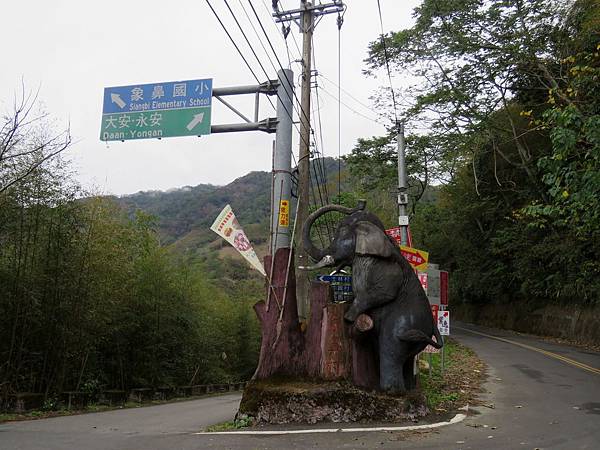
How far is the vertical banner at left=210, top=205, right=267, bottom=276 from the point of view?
7285 mm

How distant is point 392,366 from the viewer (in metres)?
7.02

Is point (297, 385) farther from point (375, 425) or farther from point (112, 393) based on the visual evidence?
point (112, 393)

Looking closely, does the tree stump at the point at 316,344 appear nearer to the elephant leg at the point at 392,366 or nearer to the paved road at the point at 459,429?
the elephant leg at the point at 392,366

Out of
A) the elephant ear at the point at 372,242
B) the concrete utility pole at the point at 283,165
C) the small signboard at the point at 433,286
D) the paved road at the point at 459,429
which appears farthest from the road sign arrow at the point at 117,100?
the small signboard at the point at 433,286

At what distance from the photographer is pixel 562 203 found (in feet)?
35.0

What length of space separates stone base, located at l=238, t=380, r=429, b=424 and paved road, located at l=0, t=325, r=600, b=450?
0.65 meters

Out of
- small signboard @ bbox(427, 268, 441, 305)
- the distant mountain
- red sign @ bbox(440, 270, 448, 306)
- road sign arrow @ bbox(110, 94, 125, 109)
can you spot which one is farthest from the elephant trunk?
the distant mountain

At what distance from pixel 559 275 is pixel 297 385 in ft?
61.1

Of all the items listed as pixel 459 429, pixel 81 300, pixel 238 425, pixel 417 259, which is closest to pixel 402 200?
pixel 417 259

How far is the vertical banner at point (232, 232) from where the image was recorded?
23.9 feet

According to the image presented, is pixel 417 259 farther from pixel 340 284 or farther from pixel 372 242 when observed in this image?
pixel 372 242

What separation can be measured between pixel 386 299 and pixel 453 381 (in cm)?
488

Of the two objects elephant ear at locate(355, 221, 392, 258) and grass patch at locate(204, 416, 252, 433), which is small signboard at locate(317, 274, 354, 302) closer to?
elephant ear at locate(355, 221, 392, 258)

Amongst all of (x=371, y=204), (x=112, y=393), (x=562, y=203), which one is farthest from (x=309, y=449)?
(x=371, y=204)
